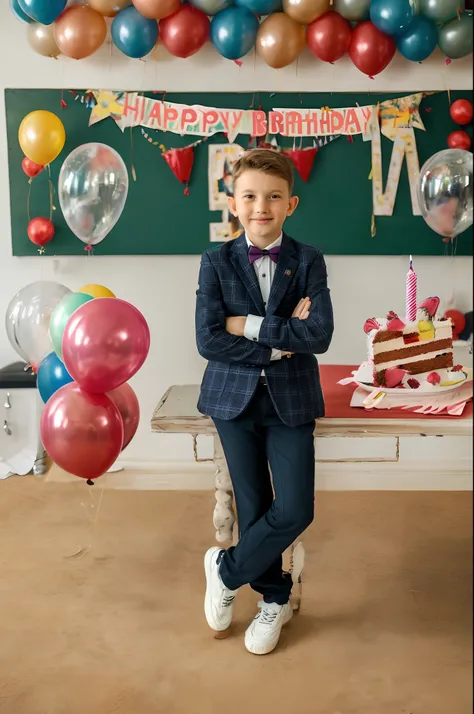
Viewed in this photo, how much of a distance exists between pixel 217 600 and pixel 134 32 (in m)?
2.19

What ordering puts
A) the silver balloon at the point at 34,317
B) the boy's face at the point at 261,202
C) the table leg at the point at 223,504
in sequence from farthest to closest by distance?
1. the silver balloon at the point at 34,317
2. the table leg at the point at 223,504
3. the boy's face at the point at 261,202

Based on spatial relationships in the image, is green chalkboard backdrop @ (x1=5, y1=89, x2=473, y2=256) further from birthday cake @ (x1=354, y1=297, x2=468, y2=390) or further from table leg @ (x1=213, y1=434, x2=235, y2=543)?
table leg @ (x1=213, y1=434, x2=235, y2=543)

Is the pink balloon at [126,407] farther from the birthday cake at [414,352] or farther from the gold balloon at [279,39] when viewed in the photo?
the gold balloon at [279,39]

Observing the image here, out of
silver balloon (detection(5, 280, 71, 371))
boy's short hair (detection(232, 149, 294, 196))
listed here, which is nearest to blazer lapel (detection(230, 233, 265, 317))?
boy's short hair (detection(232, 149, 294, 196))

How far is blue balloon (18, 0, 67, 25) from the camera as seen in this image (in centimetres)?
285

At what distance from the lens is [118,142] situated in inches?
131

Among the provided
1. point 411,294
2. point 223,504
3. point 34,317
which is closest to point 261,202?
point 411,294

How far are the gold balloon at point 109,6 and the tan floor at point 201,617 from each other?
2.04 m

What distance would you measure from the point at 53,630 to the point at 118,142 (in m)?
2.10

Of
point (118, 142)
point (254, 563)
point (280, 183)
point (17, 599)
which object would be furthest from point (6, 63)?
point (254, 563)

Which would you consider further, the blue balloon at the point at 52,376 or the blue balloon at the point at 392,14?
the blue balloon at the point at 392,14

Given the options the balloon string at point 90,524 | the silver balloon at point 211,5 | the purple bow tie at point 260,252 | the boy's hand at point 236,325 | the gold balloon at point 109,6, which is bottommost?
the balloon string at point 90,524

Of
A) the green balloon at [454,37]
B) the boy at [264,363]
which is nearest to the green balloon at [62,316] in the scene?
the boy at [264,363]

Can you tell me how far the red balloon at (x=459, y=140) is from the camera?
3225 mm
